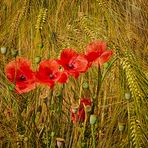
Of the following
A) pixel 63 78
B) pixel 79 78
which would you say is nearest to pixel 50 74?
pixel 63 78

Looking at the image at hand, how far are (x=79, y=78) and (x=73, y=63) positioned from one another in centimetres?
46

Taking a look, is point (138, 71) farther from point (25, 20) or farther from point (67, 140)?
point (25, 20)

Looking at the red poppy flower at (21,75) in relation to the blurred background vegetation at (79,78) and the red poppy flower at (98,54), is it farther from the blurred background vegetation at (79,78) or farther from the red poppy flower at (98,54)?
the red poppy flower at (98,54)

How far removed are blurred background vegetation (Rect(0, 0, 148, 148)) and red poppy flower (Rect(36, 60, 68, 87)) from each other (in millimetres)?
50

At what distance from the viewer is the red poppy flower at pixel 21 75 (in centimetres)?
159

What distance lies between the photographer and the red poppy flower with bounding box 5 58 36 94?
1.59m

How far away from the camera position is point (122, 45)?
2244mm

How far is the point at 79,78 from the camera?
2.08 metres

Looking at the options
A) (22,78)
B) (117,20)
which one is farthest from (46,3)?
(22,78)

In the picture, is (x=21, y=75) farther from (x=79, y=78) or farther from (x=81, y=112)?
(x=79, y=78)

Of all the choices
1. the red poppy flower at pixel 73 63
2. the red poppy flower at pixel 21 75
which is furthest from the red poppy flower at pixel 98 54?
the red poppy flower at pixel 21 75

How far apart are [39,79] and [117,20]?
34.3 inches

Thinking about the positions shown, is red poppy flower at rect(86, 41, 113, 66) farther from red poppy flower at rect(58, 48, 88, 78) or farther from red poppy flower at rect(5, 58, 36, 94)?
red poppy flower at rect(5, 58, 36, 94)

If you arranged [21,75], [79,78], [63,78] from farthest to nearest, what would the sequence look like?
[79,78] → [21,75] → [63,78]
